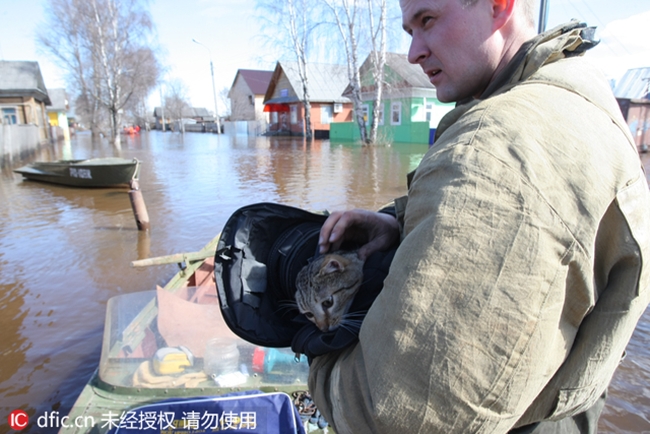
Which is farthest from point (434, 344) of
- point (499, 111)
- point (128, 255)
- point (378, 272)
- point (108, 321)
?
point (128, 255)

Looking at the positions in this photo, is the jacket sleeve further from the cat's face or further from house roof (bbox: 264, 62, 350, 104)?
house roof (bbox: 264, 62, 350, 104)

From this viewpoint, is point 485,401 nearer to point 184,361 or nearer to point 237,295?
point 237,295

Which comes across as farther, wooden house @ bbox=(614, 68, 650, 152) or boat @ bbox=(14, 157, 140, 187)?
wooden house @ bbox=(614, 68, 650, 152)

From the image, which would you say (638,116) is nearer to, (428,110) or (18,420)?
(428,110)

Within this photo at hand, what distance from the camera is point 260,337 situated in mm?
1519

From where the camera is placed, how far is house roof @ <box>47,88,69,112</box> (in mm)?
63000

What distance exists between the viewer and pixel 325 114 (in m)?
44.1

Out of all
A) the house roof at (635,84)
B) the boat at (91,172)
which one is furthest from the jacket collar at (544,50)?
the house roof at (635,84)

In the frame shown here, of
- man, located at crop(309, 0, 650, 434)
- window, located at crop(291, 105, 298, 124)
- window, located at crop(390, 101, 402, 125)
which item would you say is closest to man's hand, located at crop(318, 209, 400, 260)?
man, located at crop(309, 0, 650, 434)

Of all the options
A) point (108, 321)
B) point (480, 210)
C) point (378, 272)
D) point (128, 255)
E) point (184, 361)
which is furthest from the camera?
point (128, 255)

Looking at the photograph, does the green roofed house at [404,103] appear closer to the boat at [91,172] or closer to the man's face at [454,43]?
the boat at [91,172]

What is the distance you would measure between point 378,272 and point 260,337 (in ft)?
1.68

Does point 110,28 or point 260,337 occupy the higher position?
point 110,28

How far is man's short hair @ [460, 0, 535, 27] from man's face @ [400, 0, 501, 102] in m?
0.01
